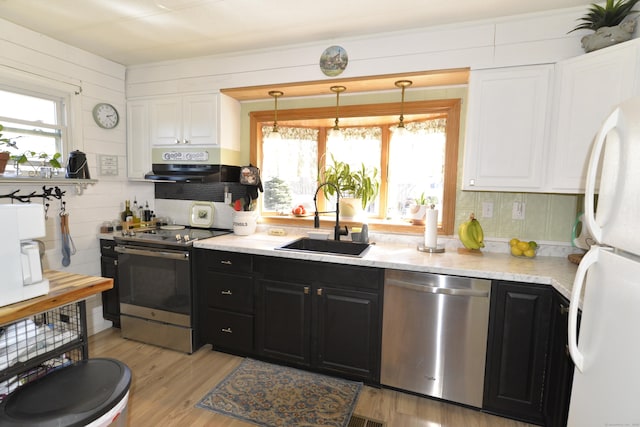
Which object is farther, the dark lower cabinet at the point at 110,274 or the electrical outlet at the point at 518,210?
the dark lower cabinet at the point at 110,274

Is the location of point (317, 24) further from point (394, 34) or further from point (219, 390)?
point (219, 390)

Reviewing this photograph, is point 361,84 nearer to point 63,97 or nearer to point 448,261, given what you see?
point 448,261

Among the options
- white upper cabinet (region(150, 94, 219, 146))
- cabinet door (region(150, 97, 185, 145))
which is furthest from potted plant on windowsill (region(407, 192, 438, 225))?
cabinet door (region(150, 97, 185, 145))

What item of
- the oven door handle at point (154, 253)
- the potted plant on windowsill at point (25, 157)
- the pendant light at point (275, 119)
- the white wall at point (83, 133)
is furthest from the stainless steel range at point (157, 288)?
A: the pendant light at point (275, 119)

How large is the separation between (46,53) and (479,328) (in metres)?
3.79

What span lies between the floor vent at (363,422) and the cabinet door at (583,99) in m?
1.82

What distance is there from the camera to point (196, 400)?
7.06 ft

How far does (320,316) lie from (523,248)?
1.53 metres

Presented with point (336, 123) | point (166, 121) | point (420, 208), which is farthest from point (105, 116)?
point (420, 208)

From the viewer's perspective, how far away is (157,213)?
3562 millimetres

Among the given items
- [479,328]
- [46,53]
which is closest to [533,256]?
[479,328]

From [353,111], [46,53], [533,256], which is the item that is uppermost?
[46,53]

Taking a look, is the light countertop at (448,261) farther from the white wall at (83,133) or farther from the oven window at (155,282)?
the white wall at (83,133)

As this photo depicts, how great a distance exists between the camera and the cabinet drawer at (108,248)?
301 cm
